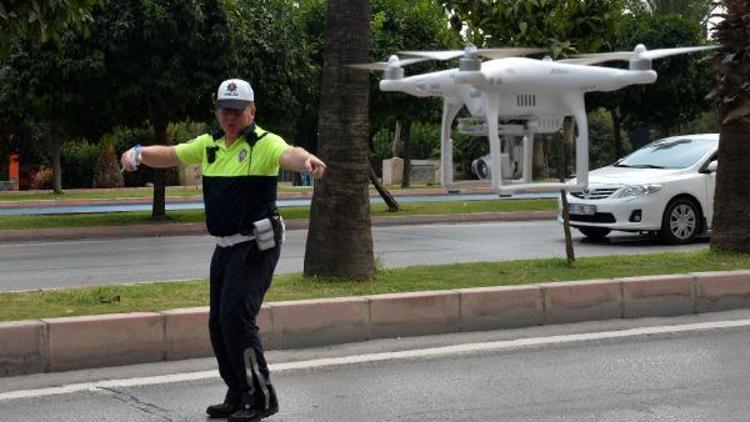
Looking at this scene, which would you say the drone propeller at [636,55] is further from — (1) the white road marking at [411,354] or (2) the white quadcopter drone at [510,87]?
(1) the white road marking at [411,354]

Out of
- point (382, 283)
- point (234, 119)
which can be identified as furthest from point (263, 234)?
point (382, 283)

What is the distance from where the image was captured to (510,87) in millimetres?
7570

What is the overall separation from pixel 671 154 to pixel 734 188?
4840 mm

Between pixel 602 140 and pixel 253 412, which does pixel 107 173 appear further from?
pixel 253 412

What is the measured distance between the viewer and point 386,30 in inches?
941

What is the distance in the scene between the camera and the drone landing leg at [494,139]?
24.9 ft

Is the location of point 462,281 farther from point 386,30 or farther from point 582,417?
point 386,30

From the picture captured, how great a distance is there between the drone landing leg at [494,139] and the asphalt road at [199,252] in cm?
418

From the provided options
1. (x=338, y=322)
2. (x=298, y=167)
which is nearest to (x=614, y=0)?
(x=338, y=322)

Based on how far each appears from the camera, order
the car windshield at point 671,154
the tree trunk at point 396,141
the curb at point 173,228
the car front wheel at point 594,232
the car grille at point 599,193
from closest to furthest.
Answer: the car grille at point 599,193 → the car windshield at point 671,154 → the car front wheel at point 594,232 → the curb at point 173,228 → the tree trunk at point 396,141

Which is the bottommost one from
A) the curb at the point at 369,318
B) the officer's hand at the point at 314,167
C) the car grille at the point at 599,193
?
the curb at the point at 369,318

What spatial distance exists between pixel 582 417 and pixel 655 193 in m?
9.22

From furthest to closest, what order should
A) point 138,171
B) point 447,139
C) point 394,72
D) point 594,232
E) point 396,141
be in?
point 396,141
point 138,171
point 594,232
point 447,139
point 394,72

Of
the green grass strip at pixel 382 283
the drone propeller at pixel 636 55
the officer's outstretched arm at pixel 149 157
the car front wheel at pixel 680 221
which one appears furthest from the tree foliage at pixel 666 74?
the officer's outstretched arm at pixel 149 157
